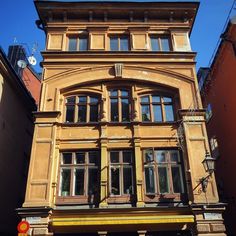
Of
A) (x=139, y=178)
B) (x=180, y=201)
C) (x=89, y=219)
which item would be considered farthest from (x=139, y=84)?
(x=89, y=219)

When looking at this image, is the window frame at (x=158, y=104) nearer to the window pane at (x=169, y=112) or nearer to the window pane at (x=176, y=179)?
the window pane at (x=169, y=112)

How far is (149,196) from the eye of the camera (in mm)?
14086

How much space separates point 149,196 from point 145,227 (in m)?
1.40

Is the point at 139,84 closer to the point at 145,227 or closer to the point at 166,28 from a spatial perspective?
the point at 166,28

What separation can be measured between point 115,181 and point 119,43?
8.28 metres

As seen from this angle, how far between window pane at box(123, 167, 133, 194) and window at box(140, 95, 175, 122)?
2.88m

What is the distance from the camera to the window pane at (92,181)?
14.3 meters

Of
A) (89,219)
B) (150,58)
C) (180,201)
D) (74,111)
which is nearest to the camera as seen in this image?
(89,219)

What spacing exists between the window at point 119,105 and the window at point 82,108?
2.72ft

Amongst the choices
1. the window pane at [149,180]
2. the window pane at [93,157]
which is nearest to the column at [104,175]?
the window pane at [93,157]

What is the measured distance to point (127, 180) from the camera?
14555 mm

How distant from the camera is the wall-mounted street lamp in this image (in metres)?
13.1

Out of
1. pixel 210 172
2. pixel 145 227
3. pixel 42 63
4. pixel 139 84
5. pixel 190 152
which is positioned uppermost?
pixel 42 63

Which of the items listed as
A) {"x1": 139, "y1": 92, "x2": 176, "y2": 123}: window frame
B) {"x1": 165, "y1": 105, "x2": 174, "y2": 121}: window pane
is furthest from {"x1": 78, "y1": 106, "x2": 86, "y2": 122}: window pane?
{"x1": 165, "y1": 105, "x2": 174, "y2": 121}: window pane
